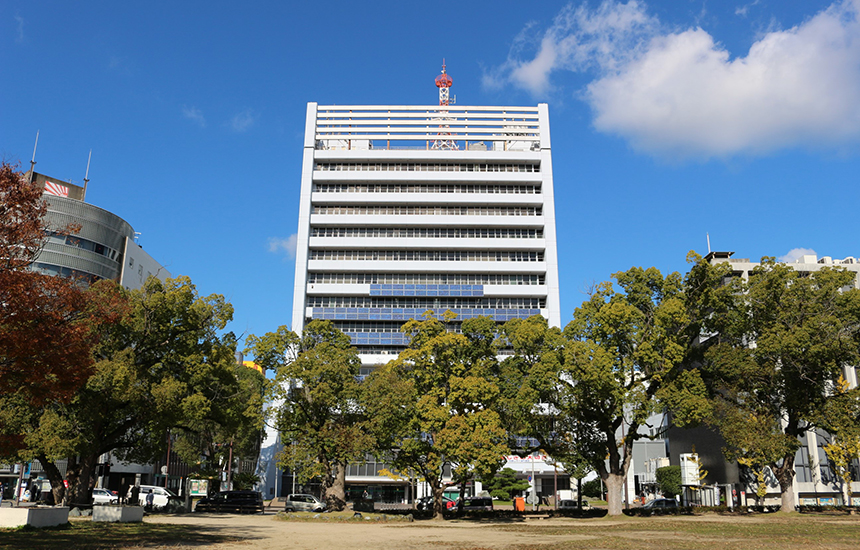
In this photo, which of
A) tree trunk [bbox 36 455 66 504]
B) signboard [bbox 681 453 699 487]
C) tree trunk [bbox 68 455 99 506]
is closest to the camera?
tree trunk [bbox 36 455 66 504]

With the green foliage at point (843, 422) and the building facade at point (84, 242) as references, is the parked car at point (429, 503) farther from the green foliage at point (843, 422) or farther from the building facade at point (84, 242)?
the building facade at point (84, 242)

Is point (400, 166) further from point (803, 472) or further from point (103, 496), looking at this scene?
point (803, 472)

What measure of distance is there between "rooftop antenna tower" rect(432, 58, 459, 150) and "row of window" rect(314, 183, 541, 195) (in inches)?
289

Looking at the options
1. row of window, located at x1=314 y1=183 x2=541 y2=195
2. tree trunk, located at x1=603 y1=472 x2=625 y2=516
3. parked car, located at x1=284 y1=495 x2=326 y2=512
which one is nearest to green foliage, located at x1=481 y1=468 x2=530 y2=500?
parked car, located at x1=284 y1=495 x2=326 y2=512

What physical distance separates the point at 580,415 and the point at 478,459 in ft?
29.2

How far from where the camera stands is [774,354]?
42312 mm

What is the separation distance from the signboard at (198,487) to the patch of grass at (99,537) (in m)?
25.5

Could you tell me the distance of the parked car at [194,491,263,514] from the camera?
45.8 metres

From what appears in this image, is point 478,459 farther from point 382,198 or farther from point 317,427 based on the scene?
point 382,198

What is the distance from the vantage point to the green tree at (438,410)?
3662 cm

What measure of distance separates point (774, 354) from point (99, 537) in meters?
40.3

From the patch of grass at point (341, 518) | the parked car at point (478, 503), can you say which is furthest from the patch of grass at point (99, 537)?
the parked car at point (478, 503)

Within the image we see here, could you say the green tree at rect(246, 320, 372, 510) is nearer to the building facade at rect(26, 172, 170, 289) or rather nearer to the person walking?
the person walking

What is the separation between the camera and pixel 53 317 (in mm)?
18922
